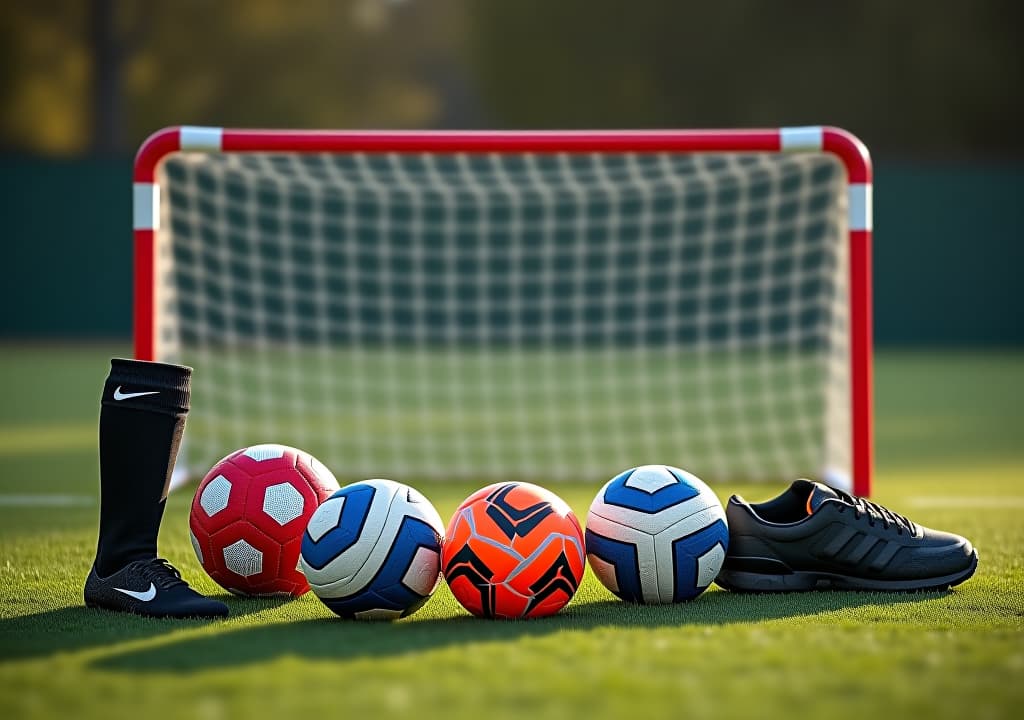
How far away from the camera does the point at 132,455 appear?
3320mm

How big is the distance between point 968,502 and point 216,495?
336cm

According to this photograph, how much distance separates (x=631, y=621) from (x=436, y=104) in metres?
30.7

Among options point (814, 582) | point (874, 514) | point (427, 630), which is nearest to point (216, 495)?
point (427, 630)

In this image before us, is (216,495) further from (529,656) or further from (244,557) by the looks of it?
(529,656)

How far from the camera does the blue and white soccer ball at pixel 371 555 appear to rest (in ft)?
10.4

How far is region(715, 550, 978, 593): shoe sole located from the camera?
3.53m

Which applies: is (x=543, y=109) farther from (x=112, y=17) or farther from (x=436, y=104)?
(x=112, y=17)

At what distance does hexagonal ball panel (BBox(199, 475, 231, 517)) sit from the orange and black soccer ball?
690 mm

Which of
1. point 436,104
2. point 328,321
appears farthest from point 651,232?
point 436,104

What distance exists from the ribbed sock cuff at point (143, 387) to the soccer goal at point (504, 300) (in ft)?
14.9

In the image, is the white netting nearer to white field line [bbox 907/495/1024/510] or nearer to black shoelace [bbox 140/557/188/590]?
white field line [bbox 907/495/1024/510]

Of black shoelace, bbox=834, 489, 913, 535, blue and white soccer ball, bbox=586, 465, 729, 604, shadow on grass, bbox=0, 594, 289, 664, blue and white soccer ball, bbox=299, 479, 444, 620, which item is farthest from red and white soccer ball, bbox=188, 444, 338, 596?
black shoelace, bbox=834, 489, 913, 535

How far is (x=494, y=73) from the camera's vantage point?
29.0m

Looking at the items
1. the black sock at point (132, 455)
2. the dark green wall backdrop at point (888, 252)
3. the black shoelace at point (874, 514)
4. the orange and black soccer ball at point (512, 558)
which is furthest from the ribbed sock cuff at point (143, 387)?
the dark green wall backdrop at point (888, 252)
